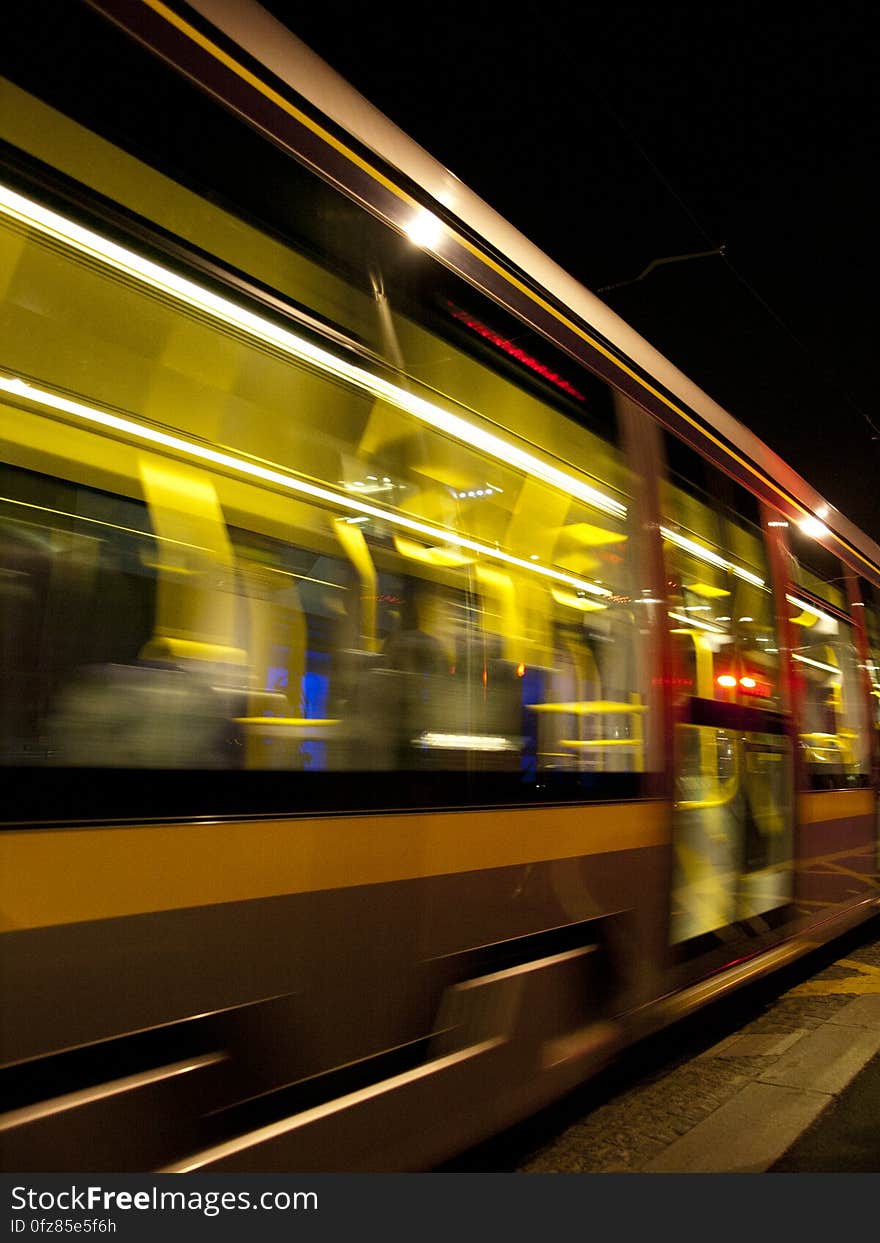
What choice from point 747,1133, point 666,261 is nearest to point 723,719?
point 747,1133

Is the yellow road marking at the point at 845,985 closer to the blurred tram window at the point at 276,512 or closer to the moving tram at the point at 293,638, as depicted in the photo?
the moving tram at the point at 293,638

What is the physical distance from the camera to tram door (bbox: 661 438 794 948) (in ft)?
13.0

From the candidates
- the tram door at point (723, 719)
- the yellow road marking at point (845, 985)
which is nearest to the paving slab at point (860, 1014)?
the yellow road marking at point (845, 985)

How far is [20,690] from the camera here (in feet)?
6.10

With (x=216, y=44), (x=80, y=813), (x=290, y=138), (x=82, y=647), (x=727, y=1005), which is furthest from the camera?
(x=727, y=1005)

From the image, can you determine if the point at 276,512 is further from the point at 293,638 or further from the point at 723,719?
the point at 723,719

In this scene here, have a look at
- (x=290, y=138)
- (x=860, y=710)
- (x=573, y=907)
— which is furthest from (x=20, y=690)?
(x=860, y=710)

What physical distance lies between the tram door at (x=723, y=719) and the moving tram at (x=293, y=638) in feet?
0.78

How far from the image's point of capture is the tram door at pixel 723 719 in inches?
157

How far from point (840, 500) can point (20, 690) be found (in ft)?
58.4

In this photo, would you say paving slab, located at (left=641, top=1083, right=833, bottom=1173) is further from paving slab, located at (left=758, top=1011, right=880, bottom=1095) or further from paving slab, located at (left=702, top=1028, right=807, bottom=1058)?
paving slab, located at (left=702, top=1028, right=807, bottom=1058)

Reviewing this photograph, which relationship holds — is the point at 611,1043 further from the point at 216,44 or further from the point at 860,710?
the point at 860,710

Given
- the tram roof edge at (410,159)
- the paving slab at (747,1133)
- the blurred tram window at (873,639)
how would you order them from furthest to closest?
the blurred tram window at (873,639)
the paving slab at (747,1133)
the tram roof edge at (410,159)

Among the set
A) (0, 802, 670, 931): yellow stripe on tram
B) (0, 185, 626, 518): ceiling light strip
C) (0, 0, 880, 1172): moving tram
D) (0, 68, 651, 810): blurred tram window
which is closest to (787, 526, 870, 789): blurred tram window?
(0, 0, 880, 1172): moving tram
